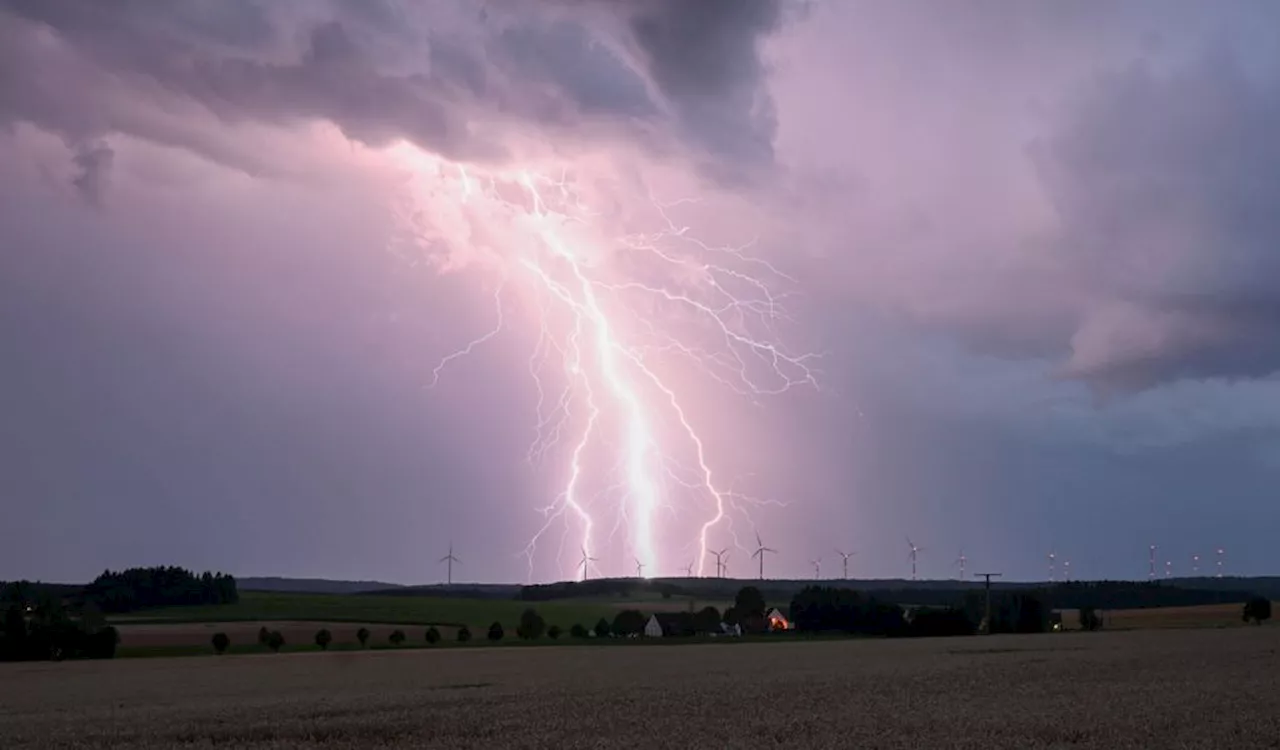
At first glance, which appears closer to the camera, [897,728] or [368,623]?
[897,728]

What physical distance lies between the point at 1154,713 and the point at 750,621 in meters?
96.8

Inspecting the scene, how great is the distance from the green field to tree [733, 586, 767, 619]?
52.1 feet

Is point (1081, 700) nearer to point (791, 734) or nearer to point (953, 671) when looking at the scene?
point (791, 734)

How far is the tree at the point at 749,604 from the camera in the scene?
125 m

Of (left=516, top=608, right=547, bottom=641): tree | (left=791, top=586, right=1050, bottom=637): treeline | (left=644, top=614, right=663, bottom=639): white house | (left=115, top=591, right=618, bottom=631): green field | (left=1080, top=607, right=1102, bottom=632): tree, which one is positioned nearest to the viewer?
(left=516, top=608, right=547, bottom=641): tree

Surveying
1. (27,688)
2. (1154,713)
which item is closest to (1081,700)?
(1154,713)

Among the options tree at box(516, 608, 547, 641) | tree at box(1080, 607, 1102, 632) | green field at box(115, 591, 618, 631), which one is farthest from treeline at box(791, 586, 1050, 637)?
tree at box(516, 608, 547, 641)

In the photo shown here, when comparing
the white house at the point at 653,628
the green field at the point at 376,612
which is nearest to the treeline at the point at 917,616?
the white house at the point at 653,628

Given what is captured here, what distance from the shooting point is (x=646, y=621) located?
116000mm

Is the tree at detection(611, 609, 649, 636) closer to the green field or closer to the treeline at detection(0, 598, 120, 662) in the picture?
the green field

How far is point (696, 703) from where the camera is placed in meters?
33.6

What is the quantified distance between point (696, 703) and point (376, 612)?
11057cm

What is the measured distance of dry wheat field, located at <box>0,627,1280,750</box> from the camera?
83.7 ft

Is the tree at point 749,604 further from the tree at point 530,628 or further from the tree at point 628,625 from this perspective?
the tree at point 530,628
